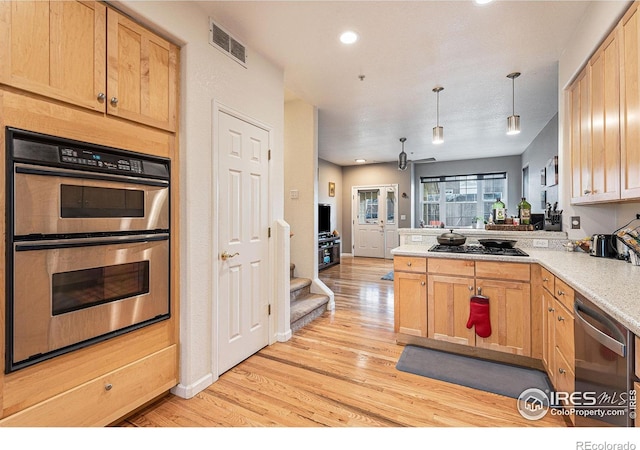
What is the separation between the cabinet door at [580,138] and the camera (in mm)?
2299

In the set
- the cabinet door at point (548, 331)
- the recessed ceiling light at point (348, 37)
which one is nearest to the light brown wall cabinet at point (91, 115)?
the recessed ceiling light at point (348, 37)

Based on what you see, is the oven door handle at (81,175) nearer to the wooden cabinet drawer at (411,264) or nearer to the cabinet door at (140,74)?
the cabinet door at (140,74)

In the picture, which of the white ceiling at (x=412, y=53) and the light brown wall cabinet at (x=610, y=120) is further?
the white ceiling at (x=412, y=53)

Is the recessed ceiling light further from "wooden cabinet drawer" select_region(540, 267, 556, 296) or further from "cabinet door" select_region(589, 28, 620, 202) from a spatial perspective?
"wooden cabinet drawer" select_region(540, 267, 556, 296)

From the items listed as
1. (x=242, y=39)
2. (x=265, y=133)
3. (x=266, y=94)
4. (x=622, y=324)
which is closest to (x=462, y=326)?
(x=622, y=324)

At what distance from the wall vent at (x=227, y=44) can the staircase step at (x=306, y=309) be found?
2.44 meters

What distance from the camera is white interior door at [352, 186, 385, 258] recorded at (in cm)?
862

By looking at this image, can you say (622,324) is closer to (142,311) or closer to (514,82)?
(142,311)

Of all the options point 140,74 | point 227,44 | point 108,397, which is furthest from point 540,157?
point 108,397

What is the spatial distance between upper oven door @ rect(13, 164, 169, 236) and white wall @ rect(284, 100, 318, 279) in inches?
85.3

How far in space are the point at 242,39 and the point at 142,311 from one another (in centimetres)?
220

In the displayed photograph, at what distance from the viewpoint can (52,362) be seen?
4.88 feet

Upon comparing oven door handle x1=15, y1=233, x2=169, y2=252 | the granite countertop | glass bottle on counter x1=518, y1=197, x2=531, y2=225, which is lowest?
the granite countertop

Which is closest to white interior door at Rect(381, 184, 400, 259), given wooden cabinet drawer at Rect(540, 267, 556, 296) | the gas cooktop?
the gas cooktop
